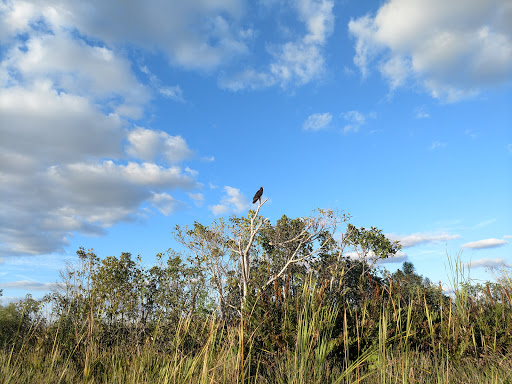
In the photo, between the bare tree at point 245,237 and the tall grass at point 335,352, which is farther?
the bare tree at point 245,237

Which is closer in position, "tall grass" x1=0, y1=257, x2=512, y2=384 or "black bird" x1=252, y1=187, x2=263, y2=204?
"tall grass" x1=0, y1=257, x2=512, y2=384

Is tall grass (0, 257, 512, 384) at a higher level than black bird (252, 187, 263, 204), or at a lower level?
lower

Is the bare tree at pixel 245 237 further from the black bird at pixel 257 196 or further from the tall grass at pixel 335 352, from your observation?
the tall grass at pixel 335 352

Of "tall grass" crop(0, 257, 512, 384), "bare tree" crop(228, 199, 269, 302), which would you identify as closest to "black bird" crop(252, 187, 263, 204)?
"bare tree" crop(228, 199, 269, 302)

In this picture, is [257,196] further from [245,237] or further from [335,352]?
[335,352]

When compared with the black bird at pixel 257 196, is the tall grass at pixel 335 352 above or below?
below

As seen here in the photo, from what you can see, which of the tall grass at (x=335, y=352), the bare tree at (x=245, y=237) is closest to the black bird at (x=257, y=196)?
the bare tree at (x=245, y=237)

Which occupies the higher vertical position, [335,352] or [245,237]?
[245,237]

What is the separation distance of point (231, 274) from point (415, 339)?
46.8ft

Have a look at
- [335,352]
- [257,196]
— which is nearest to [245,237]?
[257,196]

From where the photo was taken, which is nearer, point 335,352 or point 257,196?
point 335,352

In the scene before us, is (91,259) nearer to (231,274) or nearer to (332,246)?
(231,274)

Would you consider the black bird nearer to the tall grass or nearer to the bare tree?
the bare tree

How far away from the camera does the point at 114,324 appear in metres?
13.4
